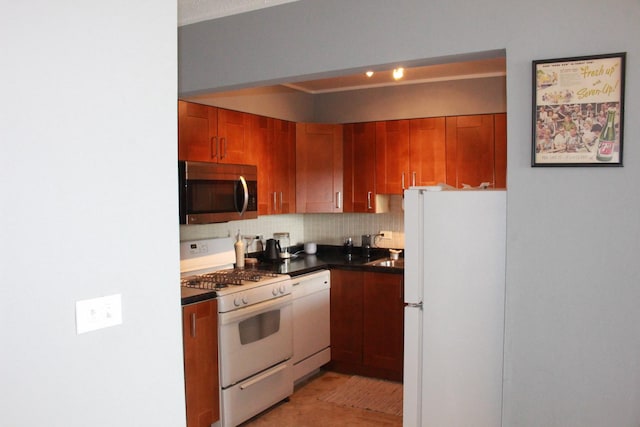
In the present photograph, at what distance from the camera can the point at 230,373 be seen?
3570 mm

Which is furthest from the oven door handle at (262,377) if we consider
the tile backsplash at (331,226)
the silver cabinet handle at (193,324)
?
the tile backsplash at (331,226)

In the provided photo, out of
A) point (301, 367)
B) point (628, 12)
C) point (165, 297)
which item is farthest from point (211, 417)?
point (628, 12)

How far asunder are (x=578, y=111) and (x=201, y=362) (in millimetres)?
2485

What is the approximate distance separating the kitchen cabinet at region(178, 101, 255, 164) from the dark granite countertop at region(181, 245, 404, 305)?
0.90 meters

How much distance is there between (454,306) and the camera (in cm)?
260

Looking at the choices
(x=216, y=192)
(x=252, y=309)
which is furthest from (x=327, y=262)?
(x=216, y=192)

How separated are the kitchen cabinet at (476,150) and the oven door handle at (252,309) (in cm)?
170

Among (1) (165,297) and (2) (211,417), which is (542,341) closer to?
(1) (165,297)

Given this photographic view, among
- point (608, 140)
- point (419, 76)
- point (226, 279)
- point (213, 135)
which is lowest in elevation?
point (226, 279)

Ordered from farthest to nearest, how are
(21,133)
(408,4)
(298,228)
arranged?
(298,228)
(408,4)
(21,133)

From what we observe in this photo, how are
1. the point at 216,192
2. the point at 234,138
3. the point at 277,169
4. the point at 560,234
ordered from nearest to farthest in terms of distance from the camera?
the point at 560,234, the point at 216,192, the point at 234,138, the point at 277,169

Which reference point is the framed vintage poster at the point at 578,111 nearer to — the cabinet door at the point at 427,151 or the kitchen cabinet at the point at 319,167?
the cabinet door at the point at 427,151

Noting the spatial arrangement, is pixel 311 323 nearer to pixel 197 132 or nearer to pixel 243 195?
pixel 243 195

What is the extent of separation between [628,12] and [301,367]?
10.8 ft
